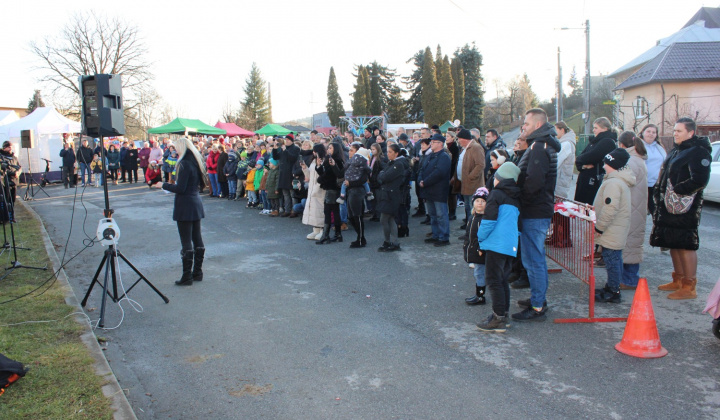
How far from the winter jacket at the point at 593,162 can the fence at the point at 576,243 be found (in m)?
1.02

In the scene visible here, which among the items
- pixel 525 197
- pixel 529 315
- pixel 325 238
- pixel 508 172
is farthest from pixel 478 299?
pixel 325 238

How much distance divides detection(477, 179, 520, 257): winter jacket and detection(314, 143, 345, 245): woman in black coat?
14.9 ft

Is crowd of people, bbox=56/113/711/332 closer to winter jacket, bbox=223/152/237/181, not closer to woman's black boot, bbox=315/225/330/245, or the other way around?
woman's black boot, bbox=315/225/330/245

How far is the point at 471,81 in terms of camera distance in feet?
191

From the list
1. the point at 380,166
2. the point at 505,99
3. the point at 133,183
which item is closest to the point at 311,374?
the point at 380,166

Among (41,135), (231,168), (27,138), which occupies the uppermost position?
(41,135)

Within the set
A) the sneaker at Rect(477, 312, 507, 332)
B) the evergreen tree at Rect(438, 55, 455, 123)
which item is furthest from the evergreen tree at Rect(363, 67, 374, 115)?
the sneaker at Rect(477, 312, 507, 332)

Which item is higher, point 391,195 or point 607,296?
point 391,195

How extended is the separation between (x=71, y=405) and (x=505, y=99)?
84.6m

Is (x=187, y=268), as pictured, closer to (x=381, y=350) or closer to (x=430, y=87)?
(x=381, y=350)

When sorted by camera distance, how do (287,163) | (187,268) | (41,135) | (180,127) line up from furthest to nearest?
(180,127), (41,135), (287,163), (187,268)

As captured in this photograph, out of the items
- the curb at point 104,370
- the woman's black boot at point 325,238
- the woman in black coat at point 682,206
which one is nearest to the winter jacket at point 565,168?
the woman in black coat at point 682,206

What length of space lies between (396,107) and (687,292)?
60.4 meters

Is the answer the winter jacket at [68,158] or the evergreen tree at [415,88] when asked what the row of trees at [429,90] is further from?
the winter jacket at [68,158]
